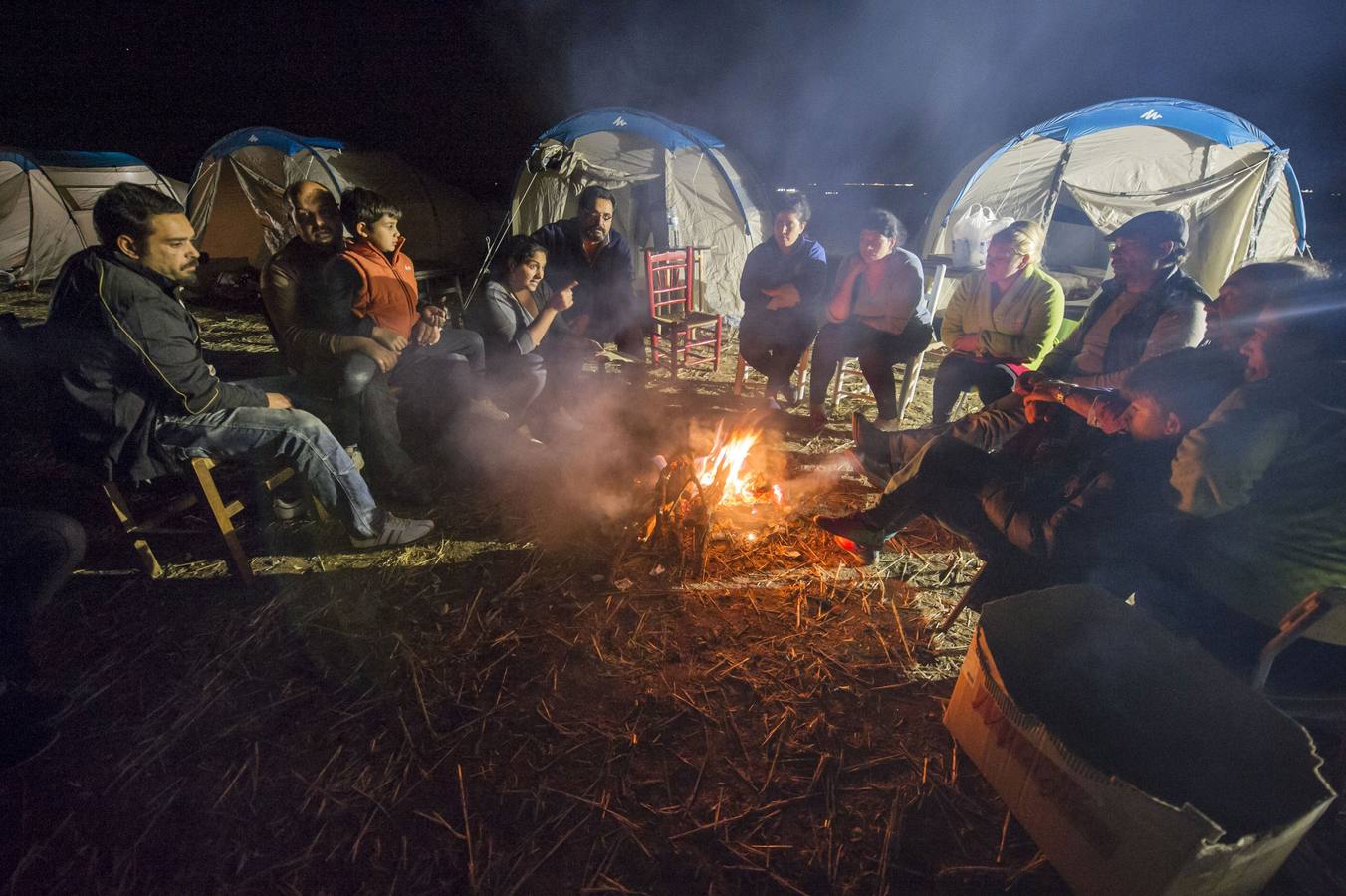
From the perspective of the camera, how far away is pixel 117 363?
2639 mm

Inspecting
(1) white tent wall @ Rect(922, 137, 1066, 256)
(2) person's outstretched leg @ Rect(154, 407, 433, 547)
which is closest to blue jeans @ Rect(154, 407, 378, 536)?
(2) person's outstretched leg @ Rect(154, 407, 433, 547)

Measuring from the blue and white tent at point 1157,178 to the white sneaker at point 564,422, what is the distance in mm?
7009

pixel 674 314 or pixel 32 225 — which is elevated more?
pixel 32 225

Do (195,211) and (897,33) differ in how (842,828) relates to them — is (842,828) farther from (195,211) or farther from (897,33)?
(897,33)

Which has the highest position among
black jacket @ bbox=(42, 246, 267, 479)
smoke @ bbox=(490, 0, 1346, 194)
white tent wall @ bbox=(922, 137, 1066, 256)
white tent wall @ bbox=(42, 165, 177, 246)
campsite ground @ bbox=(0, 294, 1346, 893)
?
smoke @ bbox=(490, 0, 1346, 194)

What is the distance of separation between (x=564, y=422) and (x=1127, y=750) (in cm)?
461

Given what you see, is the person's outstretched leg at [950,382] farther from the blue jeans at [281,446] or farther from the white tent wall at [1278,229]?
the white tent wall at [1278,229]

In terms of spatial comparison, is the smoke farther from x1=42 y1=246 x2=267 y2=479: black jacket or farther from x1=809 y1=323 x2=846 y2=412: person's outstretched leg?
x1=42 y1=246 x2=267 y2=479: black jacket

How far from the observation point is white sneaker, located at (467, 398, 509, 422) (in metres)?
4.58

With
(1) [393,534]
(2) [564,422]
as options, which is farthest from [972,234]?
(1) [393,534]

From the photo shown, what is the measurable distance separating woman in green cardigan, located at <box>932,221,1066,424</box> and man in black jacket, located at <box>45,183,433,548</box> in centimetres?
523

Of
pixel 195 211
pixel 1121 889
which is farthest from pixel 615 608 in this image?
pixel 195 211

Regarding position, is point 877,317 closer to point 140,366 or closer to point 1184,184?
point 140,366

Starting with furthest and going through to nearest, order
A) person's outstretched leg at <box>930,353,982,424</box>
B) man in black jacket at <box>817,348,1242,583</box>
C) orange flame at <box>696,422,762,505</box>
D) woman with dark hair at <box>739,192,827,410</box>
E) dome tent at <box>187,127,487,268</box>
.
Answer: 1. dome tent at <box>187,127,487,268</box>
2. woman with dark hair at <box>739,192,827,410</box>
3. person's outstretched leg at <box>930,353,982,424</box>
4. orange flame at <box>696,422,762,505</box>
5. man in black jacket at <box>817,348,1242,583</box>
